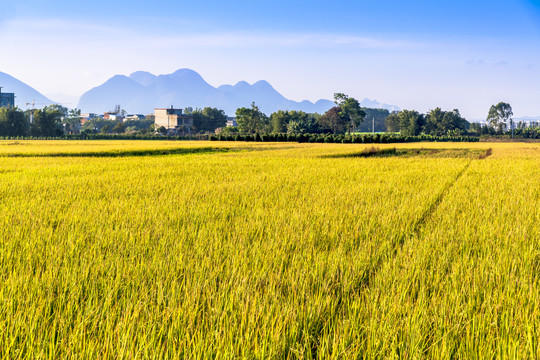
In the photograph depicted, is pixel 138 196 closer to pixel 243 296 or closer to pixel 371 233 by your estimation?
pixel 371 233

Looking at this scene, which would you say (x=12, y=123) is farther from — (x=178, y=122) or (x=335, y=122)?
(x=335, y=122)

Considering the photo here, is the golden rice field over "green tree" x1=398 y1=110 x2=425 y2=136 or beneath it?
beneath

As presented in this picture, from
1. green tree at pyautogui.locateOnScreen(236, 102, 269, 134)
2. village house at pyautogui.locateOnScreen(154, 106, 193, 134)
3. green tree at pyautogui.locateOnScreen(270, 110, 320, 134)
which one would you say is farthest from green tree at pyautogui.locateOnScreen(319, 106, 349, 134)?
village house at pyautogui.locateOnScreen(154, 106, 193, 134)

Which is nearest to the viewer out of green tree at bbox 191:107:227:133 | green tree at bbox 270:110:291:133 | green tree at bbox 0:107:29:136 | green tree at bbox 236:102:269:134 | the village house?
green tree at bbox 0:107:29:136

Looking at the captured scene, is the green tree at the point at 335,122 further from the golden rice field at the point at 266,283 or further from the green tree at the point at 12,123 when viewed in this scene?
the golden rice field at the point at 266,283

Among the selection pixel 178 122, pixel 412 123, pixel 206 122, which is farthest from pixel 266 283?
pixel 178 122

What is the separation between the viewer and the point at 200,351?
1.76 metres

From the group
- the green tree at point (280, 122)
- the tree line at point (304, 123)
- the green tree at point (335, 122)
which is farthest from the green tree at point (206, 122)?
the green tree at point (335, 122)

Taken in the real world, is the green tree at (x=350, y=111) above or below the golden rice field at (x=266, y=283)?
above

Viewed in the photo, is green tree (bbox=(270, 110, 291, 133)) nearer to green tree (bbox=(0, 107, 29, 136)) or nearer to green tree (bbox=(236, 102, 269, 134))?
green tree (bbox=(236, 102, 269, 134))

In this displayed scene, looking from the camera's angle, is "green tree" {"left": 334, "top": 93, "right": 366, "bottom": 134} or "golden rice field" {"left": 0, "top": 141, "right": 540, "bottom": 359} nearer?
"golden rice field" {"left": 0, "top": 141, "right": 540, "bottom": 359}

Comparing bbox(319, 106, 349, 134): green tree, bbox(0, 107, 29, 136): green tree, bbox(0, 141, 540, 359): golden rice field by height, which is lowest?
bbox(0, 141, 540, 359): golden rice field

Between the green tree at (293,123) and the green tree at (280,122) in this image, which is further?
the green tree at (280,122)

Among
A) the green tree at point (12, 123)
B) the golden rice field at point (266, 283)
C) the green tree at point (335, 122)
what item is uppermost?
the green tree at point (335, 122)
